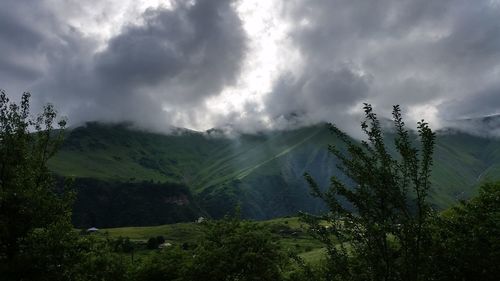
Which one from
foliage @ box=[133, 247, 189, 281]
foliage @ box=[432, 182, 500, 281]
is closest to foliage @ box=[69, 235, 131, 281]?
foliage @ box=[133, 247, 189, 281]

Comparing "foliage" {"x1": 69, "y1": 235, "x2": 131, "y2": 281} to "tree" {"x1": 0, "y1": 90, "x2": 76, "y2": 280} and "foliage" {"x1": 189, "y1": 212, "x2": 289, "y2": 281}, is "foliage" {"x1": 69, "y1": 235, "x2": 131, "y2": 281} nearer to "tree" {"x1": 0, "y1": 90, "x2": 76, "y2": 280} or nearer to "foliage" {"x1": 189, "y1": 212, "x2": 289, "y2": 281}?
"tree" {"x1": 0, "y1": 90, "x2": 76, "y2": 280}

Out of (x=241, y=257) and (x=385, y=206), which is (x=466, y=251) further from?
(x=241, y=257)

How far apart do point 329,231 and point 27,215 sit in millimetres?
26230

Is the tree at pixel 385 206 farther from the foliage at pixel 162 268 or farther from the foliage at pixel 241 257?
the foliage at pixel 162 268

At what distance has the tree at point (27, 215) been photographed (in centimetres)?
3092

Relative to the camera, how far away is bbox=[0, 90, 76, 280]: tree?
101 feet

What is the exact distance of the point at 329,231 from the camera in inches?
649

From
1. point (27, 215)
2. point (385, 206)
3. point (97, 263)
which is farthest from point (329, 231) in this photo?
point (97, 263)

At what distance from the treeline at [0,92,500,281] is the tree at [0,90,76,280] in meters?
0.08

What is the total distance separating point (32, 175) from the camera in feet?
118

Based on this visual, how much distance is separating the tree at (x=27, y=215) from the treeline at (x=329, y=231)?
3.1 inches

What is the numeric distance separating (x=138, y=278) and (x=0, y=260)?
28537mm

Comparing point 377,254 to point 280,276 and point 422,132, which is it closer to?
point 422,132

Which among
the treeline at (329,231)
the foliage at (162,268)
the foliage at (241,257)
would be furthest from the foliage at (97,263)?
the foliage at (241,257)
